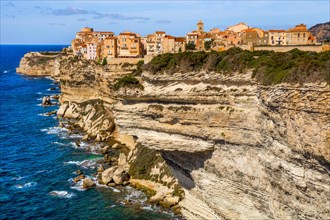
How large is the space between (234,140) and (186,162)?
18.3 ft

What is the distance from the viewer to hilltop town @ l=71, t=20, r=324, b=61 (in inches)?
2122

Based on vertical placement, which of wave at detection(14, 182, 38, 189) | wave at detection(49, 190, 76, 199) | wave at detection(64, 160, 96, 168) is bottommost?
wave at detection(49, 190, 76, 199)

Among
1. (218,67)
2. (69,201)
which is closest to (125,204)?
(69,201)

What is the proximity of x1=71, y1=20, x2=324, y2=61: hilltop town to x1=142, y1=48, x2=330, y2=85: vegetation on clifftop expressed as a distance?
25558 mm

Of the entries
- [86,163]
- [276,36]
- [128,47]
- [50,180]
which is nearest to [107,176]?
[50,180]

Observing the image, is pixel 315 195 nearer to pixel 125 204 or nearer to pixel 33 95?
pixel 125 204

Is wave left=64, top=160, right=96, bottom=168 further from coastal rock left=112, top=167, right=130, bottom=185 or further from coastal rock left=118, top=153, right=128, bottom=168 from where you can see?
coastal rock left=112, top=167, right=130, bottom=185

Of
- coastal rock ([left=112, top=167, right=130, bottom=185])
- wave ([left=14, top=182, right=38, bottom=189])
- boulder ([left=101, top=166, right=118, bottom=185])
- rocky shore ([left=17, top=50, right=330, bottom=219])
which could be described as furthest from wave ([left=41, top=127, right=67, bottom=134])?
rocky shore ([left=17, top=50, right=330, bottom=219])

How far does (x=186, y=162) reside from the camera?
27.6 meters

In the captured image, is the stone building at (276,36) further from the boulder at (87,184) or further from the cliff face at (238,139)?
the cliff face at (238,139)

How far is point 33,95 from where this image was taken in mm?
95812

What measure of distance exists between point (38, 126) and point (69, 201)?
106 feet

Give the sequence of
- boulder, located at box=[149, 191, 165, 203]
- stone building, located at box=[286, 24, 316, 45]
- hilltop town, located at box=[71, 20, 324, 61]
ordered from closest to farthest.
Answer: boulder, located at box=[149, 191, 165, 203], stone building, located at box=[286, 24, 316, 45], hilltop town, located at box=[71, 20, 324, 61]

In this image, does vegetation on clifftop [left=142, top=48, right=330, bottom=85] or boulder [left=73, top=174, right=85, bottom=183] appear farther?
boulder [left=73, top=174, right=85, bottom=183]
